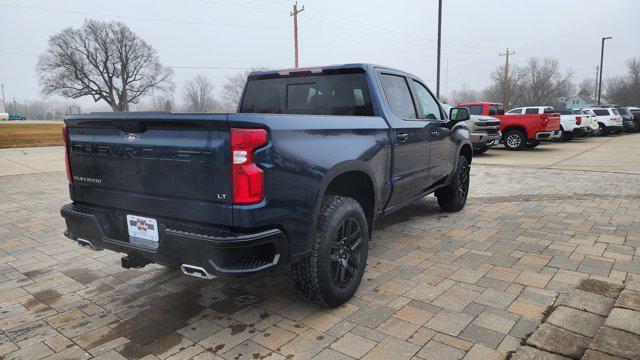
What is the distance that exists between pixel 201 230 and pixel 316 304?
115 centimetres

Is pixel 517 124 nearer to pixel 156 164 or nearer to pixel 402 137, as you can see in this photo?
pixel 402 137

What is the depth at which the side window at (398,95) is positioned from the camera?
4121mm

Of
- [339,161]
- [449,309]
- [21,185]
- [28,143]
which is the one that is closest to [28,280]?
[339,161]

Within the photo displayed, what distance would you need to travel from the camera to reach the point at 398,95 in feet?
14.3

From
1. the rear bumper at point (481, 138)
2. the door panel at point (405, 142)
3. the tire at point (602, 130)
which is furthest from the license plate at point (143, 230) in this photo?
the tire at point (602, 130)

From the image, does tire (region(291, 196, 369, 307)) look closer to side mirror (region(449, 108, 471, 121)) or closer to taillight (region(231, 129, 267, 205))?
taillight (region(231, 129, 267, 205))

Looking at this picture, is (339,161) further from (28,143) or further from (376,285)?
(28,143)

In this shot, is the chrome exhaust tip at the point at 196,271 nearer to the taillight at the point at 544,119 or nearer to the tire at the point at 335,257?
the tire at the point at 335,257

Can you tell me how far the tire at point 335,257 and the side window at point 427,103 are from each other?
2.10 m

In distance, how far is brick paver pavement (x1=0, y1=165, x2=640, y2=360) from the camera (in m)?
2.69

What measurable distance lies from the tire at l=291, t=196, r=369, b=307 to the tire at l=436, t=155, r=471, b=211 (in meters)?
2.88

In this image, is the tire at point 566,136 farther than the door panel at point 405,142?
Yes

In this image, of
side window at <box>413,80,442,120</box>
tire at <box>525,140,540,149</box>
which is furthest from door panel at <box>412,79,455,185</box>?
tire at <box>525,140,540,149</box>

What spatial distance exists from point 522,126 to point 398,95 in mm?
13796
